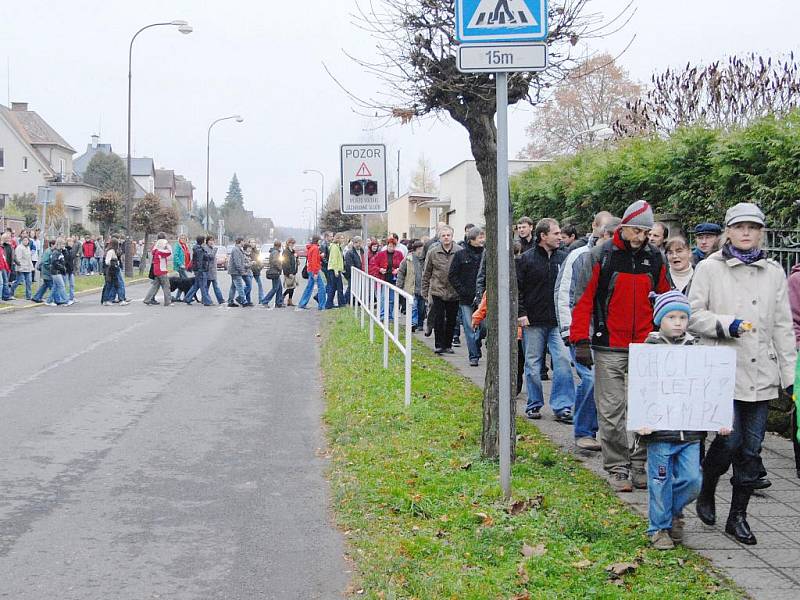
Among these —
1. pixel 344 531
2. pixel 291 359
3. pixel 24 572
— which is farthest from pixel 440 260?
pixel 24 572

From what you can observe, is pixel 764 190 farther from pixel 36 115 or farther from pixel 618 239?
pixel 36 115

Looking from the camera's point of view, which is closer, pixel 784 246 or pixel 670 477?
pixel 670 477

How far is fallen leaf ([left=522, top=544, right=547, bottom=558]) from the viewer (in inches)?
210

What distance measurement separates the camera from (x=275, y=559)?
5.54 m

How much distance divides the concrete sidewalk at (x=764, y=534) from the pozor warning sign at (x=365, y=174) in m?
8.13

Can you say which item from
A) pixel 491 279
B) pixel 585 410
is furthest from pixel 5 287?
pixel 491 279

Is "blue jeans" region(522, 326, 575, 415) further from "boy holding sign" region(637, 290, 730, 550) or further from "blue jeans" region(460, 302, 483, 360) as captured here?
"boy holding sign" region(637, 290, 730, 550)

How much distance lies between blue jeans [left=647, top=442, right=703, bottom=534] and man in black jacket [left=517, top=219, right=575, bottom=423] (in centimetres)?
394

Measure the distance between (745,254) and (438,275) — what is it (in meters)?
9.22

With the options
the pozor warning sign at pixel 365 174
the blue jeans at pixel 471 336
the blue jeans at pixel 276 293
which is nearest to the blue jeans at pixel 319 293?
the blue jeans at pixel 276 293

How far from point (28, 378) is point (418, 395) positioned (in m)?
5.12

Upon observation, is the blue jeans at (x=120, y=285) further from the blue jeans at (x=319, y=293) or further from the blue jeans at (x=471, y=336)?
the blue jeans at (x=471, y=336)

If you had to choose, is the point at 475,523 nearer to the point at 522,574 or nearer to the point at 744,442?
the point at 522,574

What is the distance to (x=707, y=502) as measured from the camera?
20.0 ft
